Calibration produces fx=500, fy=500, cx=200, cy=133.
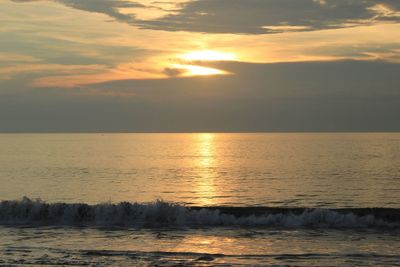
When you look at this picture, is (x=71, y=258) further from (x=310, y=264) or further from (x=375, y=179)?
(x=375, y=179)

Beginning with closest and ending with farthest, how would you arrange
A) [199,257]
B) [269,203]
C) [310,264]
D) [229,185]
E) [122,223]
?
1. [310,264]
2. [199,257]
3. [122,223]
4. [269,203]
5. [229,185]

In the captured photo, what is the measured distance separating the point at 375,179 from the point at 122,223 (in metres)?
38.2

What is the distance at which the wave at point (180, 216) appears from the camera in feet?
86.7

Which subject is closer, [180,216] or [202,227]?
[202,227]

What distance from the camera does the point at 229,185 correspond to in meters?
52.8

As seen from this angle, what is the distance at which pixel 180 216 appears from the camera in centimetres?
2753

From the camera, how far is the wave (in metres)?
26.4

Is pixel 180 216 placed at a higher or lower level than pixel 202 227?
higher

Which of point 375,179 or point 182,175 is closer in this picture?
point 375,179

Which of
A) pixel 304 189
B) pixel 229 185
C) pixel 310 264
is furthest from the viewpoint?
pixel 229 185

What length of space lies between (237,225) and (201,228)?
84.4 inches

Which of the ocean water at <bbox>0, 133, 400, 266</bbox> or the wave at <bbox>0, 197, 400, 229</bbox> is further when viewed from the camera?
the wave at <bbox>0, 197, 400, 229</bbox>

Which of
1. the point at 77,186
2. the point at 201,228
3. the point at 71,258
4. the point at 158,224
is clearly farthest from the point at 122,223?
the point at 77,186

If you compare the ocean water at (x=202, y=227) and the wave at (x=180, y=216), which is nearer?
the ocean water at (x=202, y=227)
